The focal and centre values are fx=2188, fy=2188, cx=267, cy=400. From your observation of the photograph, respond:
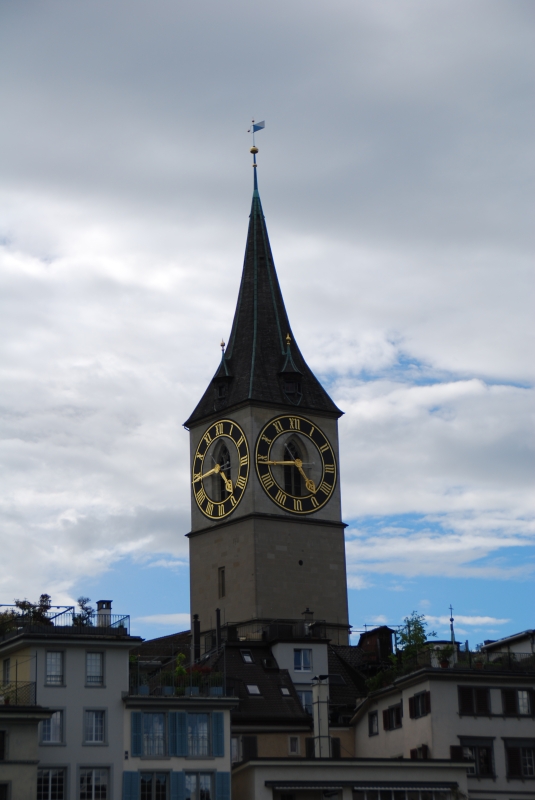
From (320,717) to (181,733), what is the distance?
28.4 ft

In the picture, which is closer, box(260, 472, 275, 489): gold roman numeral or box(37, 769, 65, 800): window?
box(37, 769, 65, 800): window

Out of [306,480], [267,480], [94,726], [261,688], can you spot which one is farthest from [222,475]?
[94,726]

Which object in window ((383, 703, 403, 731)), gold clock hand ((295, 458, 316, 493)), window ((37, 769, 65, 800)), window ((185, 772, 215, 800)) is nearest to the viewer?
window ((37, 769, 65, 800))

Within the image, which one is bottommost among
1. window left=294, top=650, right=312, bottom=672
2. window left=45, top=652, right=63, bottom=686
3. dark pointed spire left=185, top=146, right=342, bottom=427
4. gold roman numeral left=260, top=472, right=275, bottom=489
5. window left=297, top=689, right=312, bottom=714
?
window left=45, top=652, right=63, bottom=686

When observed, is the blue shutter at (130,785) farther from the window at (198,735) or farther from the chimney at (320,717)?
the chimney at (320,717)

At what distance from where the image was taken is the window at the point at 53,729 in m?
82.4

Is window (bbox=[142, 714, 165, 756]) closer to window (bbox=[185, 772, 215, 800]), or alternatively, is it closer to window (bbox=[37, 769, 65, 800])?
window (bbox=[185, 772, 215, 800])

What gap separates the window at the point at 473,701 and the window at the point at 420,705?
4.46 ft

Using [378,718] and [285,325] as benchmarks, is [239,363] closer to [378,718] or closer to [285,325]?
[285,325]

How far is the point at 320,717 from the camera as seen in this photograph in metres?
91.4

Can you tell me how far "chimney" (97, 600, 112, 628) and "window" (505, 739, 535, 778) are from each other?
1718 centimetres

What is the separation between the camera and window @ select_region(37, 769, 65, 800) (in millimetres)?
81062

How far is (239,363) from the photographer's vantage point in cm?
13062

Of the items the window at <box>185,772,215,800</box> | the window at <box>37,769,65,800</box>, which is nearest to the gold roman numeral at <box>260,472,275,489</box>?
the window at <box>185,772,215,800</box>
